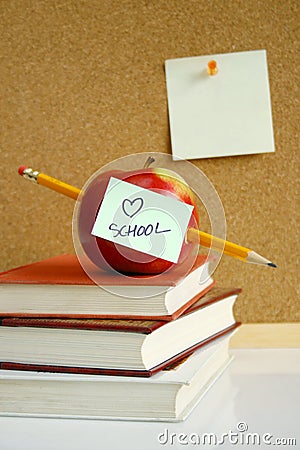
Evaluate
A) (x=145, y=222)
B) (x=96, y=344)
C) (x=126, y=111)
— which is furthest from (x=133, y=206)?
(x=126, y=111)

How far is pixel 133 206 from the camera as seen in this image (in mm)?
674

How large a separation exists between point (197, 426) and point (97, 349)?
0.12 meters

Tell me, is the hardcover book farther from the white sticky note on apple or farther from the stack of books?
the white sticky note on apple

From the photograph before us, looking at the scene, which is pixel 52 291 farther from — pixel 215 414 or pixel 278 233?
pixel 278 233

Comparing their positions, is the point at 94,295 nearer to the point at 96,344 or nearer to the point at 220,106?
the point at 96,344

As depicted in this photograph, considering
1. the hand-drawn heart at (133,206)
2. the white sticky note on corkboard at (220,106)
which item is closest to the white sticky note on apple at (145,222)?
the hand-drawn heart at (133,206)

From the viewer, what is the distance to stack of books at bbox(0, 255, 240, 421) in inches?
25.1

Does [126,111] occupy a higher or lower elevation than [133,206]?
higher

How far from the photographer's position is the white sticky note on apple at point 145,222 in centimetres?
67

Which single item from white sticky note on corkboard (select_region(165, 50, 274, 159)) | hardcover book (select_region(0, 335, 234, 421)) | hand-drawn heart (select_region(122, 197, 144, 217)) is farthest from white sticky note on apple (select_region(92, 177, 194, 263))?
white sticky note on corkboard (select_region(165, 50, 274, 159))

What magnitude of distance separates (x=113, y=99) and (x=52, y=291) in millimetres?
336

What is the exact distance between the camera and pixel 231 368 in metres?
0.82

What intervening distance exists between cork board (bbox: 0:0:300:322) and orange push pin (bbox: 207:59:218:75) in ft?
0.08

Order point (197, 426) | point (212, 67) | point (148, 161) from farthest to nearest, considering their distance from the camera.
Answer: point (212, 67)
point (148, 161)
point (197, 426)
